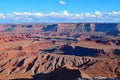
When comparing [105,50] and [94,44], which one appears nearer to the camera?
[105,50]

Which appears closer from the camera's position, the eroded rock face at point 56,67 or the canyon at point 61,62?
the eroded rock face at point 56,67

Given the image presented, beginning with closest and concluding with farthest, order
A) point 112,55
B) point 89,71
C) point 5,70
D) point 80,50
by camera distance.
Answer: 1. point 89,71
2. point 5,70
3. point 112,55
4. point 80,50

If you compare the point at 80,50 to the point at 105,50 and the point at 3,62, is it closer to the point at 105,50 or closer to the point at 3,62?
the point at 105,50

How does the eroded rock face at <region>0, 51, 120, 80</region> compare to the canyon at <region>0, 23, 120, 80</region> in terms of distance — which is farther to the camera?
the canyon at <region>0, 23, 120, 80</region>

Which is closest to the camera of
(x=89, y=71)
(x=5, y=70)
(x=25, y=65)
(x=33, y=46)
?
(x=89, y=71)

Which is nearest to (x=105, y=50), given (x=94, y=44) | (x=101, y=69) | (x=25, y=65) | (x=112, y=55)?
(x=112, y=55)

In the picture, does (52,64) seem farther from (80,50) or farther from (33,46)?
(33,46)

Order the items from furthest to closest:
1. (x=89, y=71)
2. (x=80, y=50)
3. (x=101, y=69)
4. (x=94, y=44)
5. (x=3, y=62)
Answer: (x=94, y=44) < (x=80, y=50) < (x=3, y=62) < (x=101, y=69) < (x=89, y=71)

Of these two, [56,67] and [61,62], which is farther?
[61,62]

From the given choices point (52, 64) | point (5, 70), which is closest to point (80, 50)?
point (52, 64)
